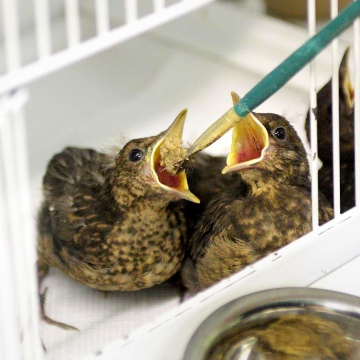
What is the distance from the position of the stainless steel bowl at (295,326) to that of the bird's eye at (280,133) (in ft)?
1.11

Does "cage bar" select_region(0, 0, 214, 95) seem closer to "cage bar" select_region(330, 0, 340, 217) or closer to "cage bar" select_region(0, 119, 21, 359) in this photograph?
"cage bar" select_region(0, 119, 21, 359)

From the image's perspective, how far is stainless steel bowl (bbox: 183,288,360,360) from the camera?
5.45 feet

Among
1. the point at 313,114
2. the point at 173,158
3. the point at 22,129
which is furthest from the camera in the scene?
the point at 173,158

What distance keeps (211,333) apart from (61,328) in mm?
492

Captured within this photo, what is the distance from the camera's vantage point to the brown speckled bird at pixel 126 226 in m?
1.84

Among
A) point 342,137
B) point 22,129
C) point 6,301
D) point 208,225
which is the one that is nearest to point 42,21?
point 22,129

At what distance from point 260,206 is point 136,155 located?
295mm

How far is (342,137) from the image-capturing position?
210 centimetres

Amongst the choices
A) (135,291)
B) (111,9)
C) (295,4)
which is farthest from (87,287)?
(295,4)

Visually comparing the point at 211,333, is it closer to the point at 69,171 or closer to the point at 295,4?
the point at 69,171

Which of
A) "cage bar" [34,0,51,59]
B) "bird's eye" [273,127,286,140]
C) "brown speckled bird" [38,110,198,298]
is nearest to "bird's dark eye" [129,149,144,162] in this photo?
"brown speckled bird" [38,110,198,298]

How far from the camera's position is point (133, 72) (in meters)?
2.84

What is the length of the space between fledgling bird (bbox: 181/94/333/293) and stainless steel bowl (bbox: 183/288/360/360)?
19 cm

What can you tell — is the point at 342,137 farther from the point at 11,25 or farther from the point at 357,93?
the point at 11,25
